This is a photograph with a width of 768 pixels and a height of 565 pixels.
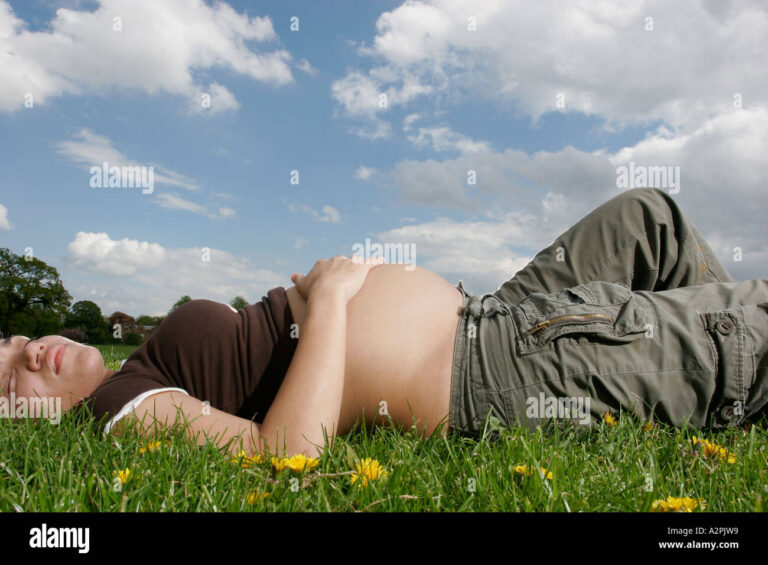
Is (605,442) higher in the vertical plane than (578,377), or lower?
lower

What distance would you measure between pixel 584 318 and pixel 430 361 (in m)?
0.69

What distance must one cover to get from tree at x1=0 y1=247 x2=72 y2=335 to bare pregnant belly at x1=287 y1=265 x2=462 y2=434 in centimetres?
3436

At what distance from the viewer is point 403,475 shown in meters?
1.71

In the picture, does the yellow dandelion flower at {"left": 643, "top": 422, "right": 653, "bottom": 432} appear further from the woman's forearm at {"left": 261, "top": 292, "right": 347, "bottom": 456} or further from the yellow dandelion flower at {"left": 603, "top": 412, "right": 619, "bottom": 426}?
the woman's forearm at {"left": 261, "top": 292, "right": 347, "bottom": 456}

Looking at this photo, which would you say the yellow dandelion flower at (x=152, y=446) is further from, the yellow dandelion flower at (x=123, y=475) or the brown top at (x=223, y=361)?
the brown top at (x=223, y=361)


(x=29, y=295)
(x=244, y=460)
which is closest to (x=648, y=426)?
(x=244, y=460)

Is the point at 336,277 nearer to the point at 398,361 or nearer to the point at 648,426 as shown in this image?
the point at 398,361

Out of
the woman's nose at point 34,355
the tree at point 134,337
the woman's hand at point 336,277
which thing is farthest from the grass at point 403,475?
the tree at point 134,337

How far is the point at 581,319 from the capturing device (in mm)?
2256

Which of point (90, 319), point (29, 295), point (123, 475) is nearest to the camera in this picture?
point (123, 475)

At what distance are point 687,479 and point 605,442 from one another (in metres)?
0.38

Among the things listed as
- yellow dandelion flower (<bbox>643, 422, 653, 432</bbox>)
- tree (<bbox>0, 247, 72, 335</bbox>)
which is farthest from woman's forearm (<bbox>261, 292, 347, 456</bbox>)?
tree (<bbox>0, 247, 72, 335</bbox>)
